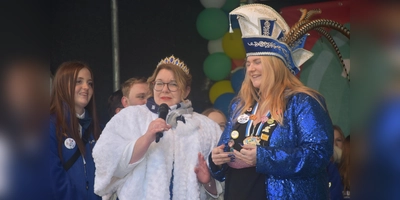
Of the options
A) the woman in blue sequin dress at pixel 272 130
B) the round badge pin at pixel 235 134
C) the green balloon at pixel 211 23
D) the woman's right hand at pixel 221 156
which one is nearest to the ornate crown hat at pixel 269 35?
the woman in blue sequin dress at pixel 272 130

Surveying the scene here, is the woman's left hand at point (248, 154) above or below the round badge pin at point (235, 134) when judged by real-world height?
below

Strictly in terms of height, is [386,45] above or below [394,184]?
above

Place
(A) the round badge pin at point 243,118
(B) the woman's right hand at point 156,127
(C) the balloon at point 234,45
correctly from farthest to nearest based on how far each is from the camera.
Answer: (C) the balloon at point 234,45
(B) the woman's right hand at point 156,127
(A) the round badge pin at point 243,118

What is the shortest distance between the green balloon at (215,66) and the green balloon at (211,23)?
0.14m

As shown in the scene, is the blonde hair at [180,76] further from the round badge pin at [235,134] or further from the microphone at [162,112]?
the round badge pin at [235,134]

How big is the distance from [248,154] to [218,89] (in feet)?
5.10

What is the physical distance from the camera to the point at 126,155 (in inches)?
123

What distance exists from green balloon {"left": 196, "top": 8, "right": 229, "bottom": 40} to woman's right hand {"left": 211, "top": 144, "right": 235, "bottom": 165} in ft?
4.95

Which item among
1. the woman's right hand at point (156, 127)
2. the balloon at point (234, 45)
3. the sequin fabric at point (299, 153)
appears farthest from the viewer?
the balloon at point (234, 45)

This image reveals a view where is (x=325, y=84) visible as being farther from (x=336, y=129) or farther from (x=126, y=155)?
(x=126, y=155)

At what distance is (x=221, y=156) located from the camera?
2.75 metres

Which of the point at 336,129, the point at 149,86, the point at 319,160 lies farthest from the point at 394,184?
the point at 336,129

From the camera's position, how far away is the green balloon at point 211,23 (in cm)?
409

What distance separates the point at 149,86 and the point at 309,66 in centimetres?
139
